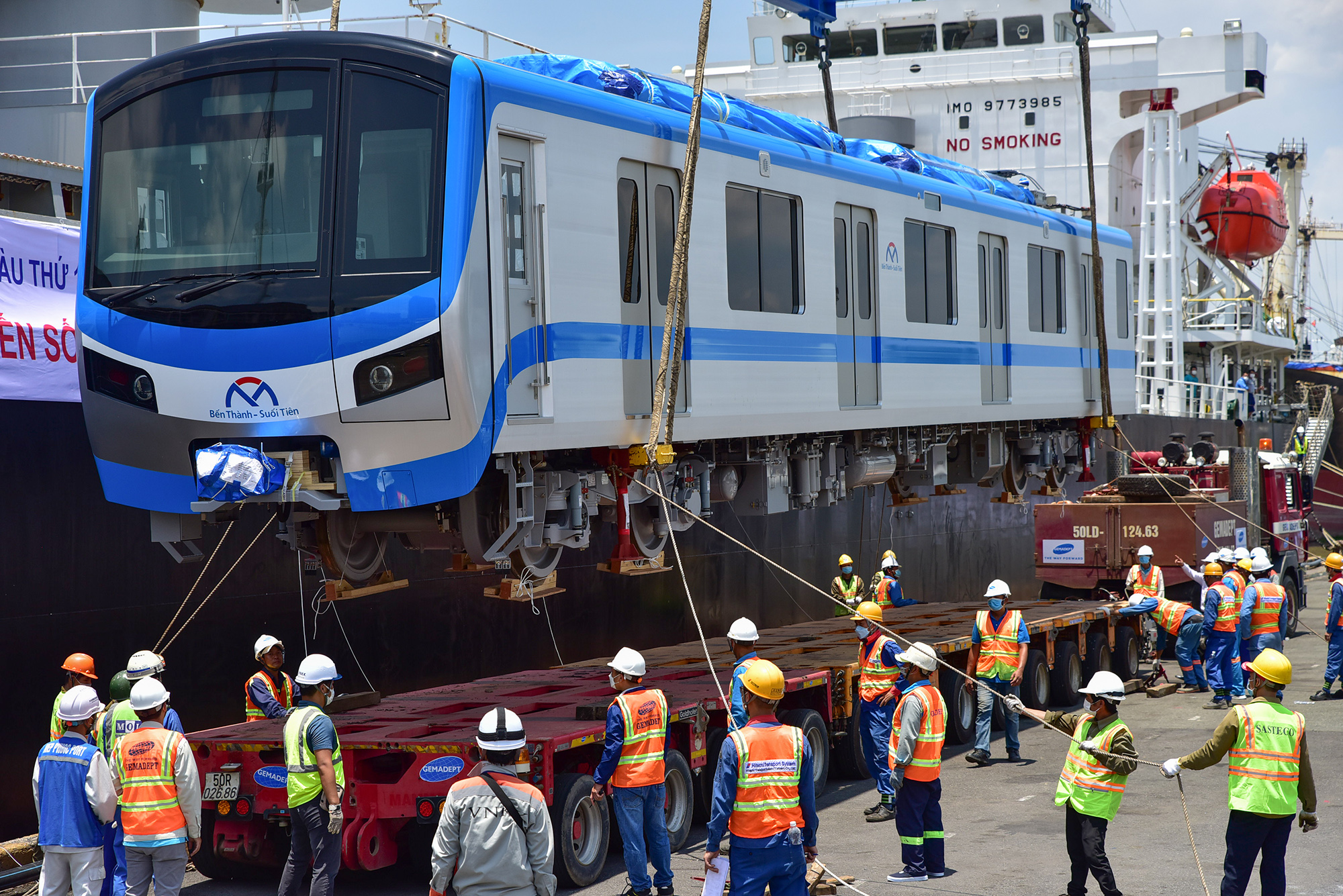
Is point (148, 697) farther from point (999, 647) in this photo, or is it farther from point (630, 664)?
point (999, 647)

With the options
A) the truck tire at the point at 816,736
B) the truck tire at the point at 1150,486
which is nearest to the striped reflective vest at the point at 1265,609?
the truck tire at the point at 1150,486

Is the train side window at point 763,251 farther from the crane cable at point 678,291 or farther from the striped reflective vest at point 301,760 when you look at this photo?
the striped reflective vest at point 301,760

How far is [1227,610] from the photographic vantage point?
50.3ft

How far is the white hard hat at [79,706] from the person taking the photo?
7465mm

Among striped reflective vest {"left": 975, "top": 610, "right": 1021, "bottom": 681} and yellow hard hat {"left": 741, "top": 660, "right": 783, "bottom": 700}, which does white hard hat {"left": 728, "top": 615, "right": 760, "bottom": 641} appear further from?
striped reflective vest {"left": 975, "top": 610, "right": 1021, "bottom": 681}

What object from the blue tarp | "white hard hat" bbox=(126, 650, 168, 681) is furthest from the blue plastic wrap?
the blue tarp

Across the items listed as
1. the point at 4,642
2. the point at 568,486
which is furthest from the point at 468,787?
the point at 4,642

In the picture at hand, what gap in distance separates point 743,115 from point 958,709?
6.10m

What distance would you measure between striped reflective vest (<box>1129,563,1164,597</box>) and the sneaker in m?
7.51

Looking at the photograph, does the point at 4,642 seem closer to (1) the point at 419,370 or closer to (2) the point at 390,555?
(2) the point at 390,555

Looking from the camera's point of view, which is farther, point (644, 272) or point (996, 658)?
point (996, 658)

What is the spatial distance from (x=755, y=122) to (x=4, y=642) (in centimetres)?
686

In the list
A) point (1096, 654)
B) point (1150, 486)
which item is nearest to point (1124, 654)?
point (1096, 654)

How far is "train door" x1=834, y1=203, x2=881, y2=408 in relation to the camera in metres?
11.3
